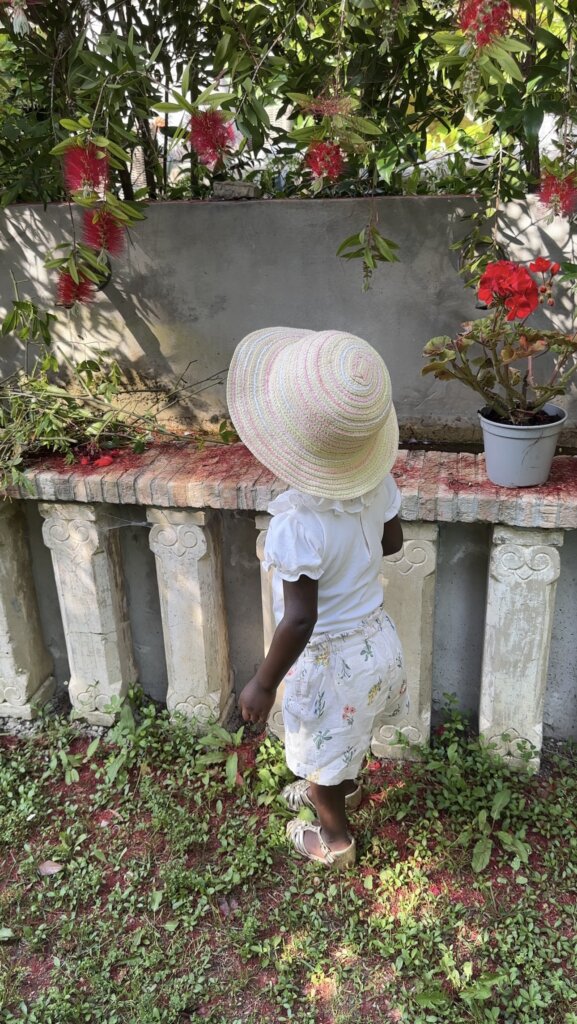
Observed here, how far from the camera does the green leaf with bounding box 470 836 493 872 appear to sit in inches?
84.4

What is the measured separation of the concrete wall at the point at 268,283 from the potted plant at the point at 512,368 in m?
0.28

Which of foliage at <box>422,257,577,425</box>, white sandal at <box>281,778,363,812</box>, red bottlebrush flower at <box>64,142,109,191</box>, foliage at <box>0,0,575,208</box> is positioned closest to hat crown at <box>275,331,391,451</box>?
foliage at <box>422,257,577,425</box>

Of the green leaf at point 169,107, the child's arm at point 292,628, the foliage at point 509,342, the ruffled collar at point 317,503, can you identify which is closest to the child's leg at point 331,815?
the child's arm at point 292,628

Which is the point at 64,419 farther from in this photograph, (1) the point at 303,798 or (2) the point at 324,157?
(1) the point at 303,798

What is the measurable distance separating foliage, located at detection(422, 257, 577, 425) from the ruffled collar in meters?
0.55

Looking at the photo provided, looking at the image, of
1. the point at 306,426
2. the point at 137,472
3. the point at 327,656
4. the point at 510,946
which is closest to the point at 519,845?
the point at 510,946

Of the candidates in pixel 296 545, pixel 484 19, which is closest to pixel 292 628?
pixel 296 545

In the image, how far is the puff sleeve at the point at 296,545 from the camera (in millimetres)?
1678

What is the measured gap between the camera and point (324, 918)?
2.06 m

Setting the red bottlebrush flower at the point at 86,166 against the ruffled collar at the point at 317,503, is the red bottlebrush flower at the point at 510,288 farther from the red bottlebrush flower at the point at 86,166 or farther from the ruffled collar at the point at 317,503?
the red bottlebrush flower at the point at 86,166

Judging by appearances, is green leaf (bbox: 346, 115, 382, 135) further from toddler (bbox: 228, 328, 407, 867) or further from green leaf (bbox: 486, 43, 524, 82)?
toddler (bbox: 228, 328, 407, 867)

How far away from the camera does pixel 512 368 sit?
2305 millimetres

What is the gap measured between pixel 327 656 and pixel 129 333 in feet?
4.63

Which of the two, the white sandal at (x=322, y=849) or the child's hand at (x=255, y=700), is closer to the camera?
the child's hand at (x=255, y=700)
